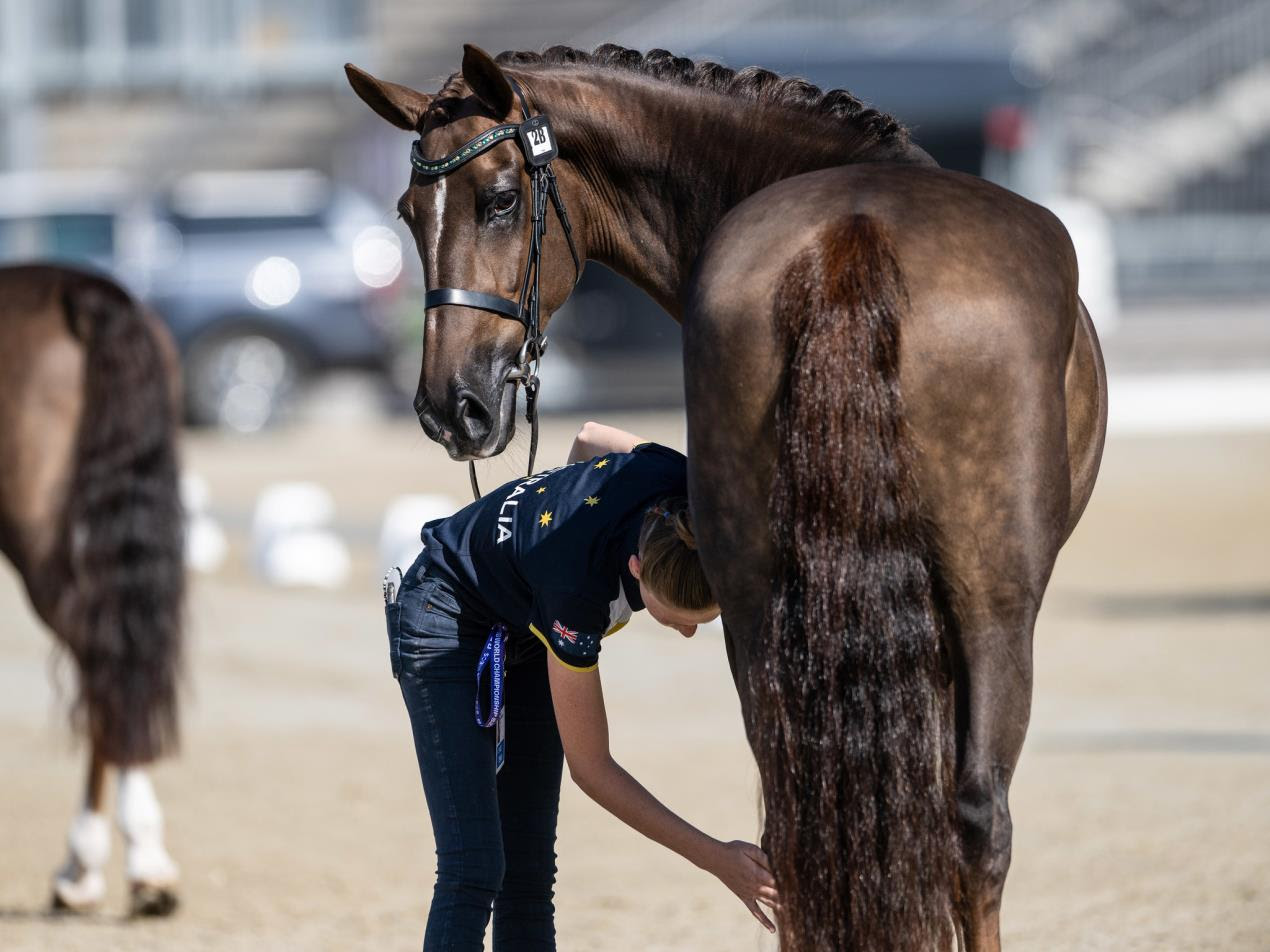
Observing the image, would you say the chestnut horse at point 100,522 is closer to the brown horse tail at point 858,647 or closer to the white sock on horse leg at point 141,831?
the white sock on horse leg at point 141,831

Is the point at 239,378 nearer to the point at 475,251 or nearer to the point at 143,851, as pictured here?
the point at 143,851

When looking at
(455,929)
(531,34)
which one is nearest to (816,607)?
(455,929)

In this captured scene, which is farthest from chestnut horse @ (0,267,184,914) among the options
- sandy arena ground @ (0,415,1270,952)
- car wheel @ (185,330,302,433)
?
car wheel @ (185,330,302,433)

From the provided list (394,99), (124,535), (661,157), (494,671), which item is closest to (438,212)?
(394,99)

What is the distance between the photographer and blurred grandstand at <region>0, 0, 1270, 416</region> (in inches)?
620

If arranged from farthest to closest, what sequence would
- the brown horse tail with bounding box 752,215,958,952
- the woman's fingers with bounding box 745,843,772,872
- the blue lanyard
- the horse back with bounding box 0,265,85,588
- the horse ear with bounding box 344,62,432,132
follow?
the horse back with bounding box 0,265,85,588 < the horse ear with bounding box 344,62,432,132 < the blue lanyard < the woman's fingers with bounding box 745,843,772,872 < the brown horse tail with bounding box 752,215,958,952

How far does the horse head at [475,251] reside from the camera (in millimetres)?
3061

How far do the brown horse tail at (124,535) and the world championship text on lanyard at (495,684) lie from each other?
1.94 m

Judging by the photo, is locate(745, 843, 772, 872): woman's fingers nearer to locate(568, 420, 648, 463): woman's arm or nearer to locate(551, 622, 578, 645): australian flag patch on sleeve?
locate(551, 622, 578, 645): australian flag patch on sleeve

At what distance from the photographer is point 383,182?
2128cm

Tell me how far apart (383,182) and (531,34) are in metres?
3.32

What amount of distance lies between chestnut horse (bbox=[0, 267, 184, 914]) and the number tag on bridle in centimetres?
224

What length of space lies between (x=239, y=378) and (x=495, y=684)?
1333cm

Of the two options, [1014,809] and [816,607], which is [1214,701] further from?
[816,607]
